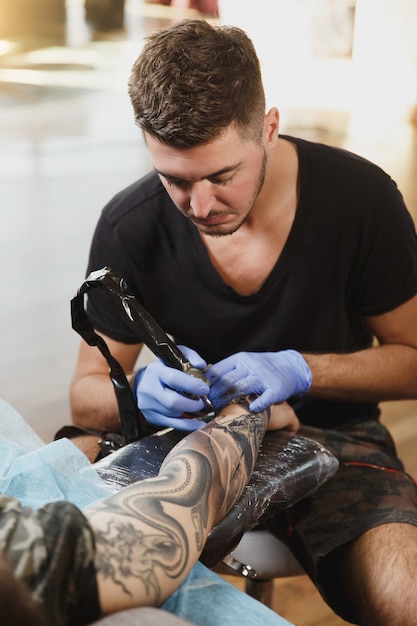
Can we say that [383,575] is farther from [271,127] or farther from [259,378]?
[271,127]

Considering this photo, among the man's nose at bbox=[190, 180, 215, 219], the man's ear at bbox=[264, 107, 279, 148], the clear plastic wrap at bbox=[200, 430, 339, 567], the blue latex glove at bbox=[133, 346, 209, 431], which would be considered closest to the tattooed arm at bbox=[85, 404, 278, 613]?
the clear plastic wrap at bbox=[200, 430, 339, 567]

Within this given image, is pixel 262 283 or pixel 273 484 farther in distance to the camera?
pixel 262 283

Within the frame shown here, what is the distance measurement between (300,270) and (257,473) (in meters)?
0.42

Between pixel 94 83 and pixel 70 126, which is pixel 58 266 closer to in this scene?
pixel 70 126

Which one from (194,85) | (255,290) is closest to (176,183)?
(194,85)

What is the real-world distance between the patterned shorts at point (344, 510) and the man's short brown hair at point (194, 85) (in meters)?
0.53

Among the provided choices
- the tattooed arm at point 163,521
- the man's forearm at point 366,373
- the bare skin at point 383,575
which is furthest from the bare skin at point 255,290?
the tattooed arm at point 163,521

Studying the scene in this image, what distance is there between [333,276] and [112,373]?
42 centimetres

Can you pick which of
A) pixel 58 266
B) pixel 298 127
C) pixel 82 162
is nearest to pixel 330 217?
pixel 58 266

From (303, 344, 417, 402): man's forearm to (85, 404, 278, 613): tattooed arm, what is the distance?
15.4 inches

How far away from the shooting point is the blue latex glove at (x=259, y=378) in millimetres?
1361

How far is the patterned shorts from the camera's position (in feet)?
4.35

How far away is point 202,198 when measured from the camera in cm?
135

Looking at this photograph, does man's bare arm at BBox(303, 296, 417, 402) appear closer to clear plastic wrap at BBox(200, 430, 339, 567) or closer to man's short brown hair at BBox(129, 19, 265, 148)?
clear plastic wrap at BBox(200, 430, 339, 567)
